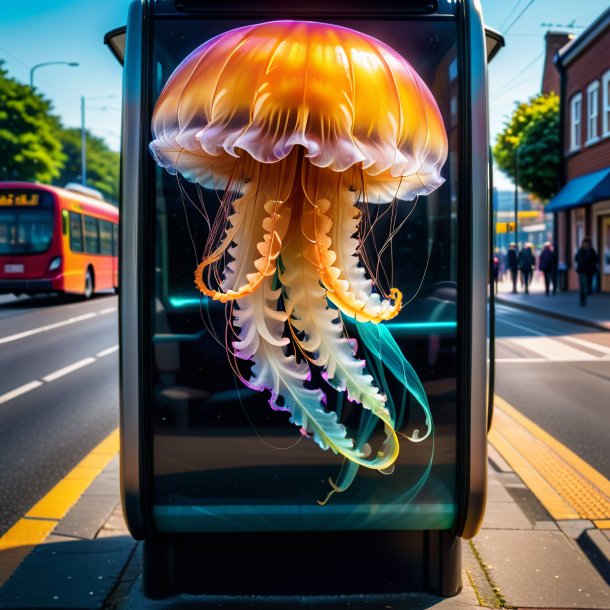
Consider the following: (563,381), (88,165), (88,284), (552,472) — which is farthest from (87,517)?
(88,165)

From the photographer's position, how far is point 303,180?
2.75 metres

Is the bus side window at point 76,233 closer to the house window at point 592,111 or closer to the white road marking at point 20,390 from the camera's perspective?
the white road marking at point 20,390

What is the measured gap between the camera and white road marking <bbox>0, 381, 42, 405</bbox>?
8.40 metres

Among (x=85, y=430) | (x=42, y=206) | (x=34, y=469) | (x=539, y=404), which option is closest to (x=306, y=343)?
(x=34, y=469)

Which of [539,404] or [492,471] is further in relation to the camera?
[539,404]

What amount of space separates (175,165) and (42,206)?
2061 cm

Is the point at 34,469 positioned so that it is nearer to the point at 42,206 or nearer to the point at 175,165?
the point at 175,165

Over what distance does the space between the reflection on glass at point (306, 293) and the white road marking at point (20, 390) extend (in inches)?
235

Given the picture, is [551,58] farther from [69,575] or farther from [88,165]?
[88,165]

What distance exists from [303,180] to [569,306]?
19921mm

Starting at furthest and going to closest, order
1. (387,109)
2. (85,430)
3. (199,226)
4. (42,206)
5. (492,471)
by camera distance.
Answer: (42,206)
(85,430)
(492,471)
(199,226)
(387,109)

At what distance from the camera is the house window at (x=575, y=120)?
2939cm

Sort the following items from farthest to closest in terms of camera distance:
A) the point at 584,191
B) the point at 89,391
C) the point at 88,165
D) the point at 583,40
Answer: the point at 88,165
the point at 583,40
the point at 584,191
the point at 89,391

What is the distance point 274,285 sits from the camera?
281 cm
